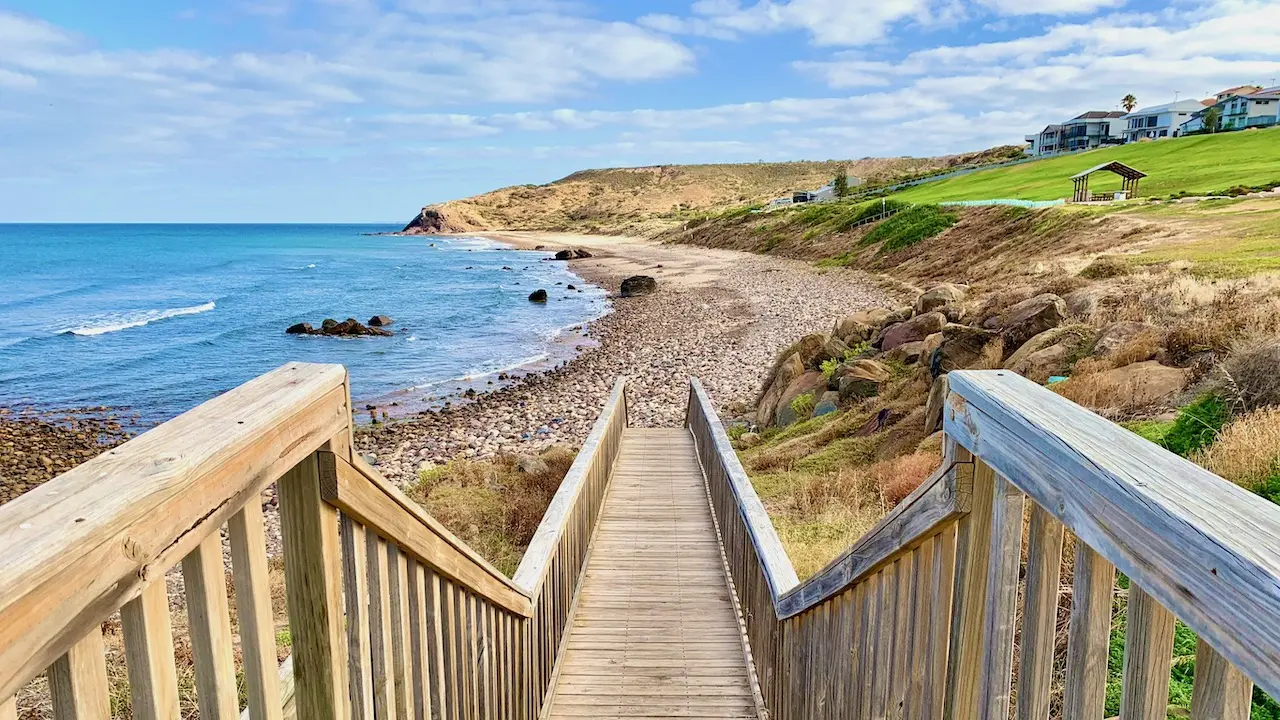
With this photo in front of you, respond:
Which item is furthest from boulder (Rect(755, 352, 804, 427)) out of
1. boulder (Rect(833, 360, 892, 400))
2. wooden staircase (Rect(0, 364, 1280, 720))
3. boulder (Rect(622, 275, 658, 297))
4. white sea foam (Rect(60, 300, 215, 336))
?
white sea foam (Rect(60, 300, 215, 336))

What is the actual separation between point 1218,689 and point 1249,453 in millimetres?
4487

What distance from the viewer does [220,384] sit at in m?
25.4

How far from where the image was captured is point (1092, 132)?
270 ft

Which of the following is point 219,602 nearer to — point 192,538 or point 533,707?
point 192,538

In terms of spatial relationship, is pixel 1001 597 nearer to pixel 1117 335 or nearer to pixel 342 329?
pixel 1117 335

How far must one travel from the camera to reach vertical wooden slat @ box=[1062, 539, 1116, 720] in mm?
1380

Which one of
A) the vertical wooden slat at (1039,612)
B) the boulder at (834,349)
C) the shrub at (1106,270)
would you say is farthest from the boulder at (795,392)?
the vertical wooden slat at (1039,612)

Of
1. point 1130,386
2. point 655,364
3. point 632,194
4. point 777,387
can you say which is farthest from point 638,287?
A: point 632,194

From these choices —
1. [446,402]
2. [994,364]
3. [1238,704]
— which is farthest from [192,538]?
[446,402]

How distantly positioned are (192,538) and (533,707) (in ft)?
10.4

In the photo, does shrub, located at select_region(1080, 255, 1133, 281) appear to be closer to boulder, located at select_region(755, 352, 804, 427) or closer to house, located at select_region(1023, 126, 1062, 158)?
boulder, located at select_region(755, 352, 804, 427)

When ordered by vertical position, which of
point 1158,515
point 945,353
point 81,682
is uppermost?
point 1158,515

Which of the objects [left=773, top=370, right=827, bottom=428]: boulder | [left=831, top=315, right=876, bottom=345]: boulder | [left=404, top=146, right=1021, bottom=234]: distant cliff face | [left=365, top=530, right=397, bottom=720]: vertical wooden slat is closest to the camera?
[left=365, top=530, right=397, bottom=720]: vertical wooden slat

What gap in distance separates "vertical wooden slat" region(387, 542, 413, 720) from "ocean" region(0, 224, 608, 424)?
20373mm
